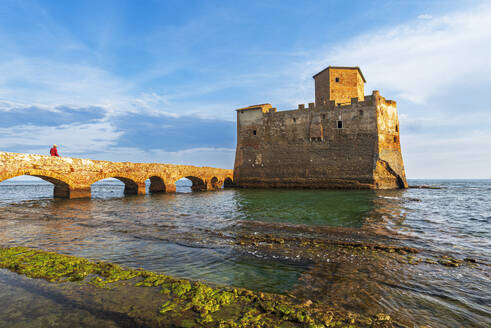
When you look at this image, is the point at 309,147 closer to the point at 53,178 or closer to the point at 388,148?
the point at 388,148

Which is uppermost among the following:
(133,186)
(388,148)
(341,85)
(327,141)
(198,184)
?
(341,85)

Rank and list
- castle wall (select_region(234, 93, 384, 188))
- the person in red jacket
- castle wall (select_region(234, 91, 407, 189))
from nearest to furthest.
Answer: the person in red jacket < castle wall (select_region(234, 91, 407, 189)) < castle wall (select_region(234, 93, 384, 188))

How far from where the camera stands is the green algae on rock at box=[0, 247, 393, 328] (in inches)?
91.4

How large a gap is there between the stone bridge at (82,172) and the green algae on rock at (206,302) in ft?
36.0

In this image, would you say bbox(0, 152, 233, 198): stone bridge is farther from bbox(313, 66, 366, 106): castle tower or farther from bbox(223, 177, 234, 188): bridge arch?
bbox(313, 66, 366, 106): castle tower

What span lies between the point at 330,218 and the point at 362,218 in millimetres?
1132

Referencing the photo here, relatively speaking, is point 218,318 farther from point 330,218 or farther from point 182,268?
point 330,218

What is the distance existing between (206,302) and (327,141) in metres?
27.9

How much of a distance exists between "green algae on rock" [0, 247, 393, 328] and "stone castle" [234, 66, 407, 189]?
2590 centimetres

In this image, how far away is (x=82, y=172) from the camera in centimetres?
1516

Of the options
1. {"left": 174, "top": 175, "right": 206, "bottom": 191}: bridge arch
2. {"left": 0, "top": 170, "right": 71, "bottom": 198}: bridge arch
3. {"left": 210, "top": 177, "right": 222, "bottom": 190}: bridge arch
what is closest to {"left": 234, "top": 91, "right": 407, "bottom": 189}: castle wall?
{"left": 210, "top": 177, "right": 222, "bottom": 190}: bridge arch

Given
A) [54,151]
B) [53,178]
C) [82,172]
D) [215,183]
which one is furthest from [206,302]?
[215,183]

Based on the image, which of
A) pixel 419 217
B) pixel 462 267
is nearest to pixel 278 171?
pixel 419 217

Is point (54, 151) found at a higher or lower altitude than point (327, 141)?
lower
